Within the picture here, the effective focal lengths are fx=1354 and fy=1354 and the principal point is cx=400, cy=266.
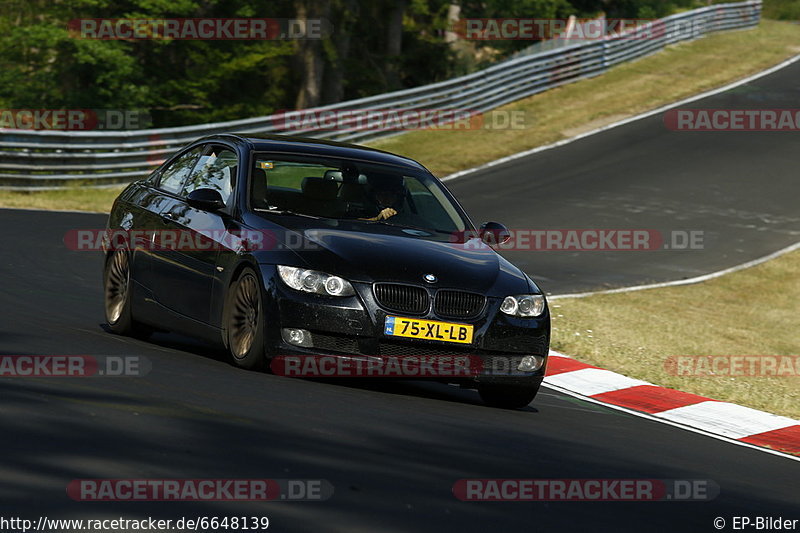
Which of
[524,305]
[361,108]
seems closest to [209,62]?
Result: [361,108]

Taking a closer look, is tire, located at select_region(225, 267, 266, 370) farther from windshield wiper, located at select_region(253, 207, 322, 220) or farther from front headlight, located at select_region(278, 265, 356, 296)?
windshield wiper, located at select_region(253, 207, 322, 220)

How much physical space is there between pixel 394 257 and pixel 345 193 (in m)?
1.12

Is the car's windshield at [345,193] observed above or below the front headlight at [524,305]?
above

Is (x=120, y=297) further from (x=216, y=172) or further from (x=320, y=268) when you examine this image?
(x=320, y=268)

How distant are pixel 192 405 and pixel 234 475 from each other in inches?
61.3

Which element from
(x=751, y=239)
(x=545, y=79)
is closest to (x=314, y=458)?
(x=751, y=239)

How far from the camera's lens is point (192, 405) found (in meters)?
7.14

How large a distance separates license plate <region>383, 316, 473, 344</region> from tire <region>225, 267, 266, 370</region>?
813 millimetres

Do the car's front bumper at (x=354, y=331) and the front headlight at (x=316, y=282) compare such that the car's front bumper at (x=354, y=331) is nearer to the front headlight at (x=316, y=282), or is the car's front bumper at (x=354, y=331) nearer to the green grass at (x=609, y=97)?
the front headlight at (x=316, y=282)

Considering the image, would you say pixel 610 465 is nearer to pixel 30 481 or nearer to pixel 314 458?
pixel 314 458

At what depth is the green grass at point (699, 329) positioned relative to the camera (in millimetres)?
11461

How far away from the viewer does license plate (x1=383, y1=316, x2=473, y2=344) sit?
27.0 ft

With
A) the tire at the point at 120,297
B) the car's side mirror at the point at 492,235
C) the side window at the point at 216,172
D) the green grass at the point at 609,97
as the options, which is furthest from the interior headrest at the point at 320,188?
the green grass at the point at 609,97

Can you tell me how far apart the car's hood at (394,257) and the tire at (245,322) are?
0.38 m
